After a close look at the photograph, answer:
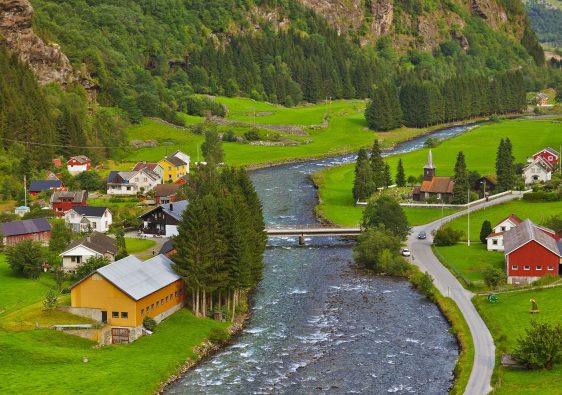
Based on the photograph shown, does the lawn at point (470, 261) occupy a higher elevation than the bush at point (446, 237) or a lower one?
lower

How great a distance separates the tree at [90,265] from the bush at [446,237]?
130 feet

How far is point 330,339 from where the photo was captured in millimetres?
69312

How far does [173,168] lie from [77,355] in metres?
85.5

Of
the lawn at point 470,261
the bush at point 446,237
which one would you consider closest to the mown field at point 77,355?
the lawn at point 470,261

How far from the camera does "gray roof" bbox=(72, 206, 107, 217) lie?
107 m

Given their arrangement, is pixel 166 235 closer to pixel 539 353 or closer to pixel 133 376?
pixel 133 376

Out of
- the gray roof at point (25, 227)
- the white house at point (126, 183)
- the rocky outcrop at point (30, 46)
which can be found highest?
the rocky outcrop at point (30, 46)

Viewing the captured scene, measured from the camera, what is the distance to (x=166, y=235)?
103 meters

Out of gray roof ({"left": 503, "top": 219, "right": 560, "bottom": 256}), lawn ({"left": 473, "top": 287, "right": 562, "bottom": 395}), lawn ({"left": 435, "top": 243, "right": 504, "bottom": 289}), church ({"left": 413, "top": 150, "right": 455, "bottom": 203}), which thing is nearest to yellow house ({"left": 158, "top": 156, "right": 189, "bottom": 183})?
church ({"left": 413, "top": 150, "right": 455, "bottom": 203})

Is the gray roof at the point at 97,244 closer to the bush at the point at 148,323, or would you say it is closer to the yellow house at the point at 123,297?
the yellow house at the point at 123,297

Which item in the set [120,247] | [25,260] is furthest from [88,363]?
[120,247]

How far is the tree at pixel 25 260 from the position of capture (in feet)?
267

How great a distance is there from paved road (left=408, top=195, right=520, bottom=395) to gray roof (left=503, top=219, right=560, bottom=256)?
660 centimetres

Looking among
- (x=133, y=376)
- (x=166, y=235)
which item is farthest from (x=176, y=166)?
(x=133, y=376)
